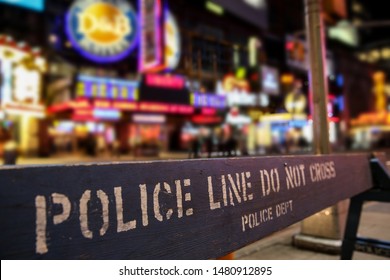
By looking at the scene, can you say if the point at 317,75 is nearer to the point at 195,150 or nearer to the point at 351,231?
the point at 351,231

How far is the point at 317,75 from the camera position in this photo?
5465mm

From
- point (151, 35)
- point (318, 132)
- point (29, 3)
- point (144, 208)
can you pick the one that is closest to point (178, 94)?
point (151, 35)

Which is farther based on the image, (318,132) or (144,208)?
(318,132)

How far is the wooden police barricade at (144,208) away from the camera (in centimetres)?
116

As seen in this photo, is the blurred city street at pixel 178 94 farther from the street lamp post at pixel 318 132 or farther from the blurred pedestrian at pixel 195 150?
the blurred pedestrian at pixel 195 150

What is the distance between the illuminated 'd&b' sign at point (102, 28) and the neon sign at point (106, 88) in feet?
5.07

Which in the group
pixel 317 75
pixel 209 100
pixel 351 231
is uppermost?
pixel 209 100

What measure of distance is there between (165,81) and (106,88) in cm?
448

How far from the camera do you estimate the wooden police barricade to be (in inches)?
45.5

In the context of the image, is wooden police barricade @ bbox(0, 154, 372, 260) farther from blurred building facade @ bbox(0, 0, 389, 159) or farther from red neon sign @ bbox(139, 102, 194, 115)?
red neon sign @ bbox(139, 102, 194, 115)

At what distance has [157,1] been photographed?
1675cm

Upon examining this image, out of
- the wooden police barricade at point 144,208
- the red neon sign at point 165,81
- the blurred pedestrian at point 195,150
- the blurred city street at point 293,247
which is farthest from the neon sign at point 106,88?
the wooden police barricade at point 144,208

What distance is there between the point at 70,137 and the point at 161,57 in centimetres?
1117

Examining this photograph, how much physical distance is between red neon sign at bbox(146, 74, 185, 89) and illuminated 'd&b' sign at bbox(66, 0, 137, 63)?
225 centimetres
